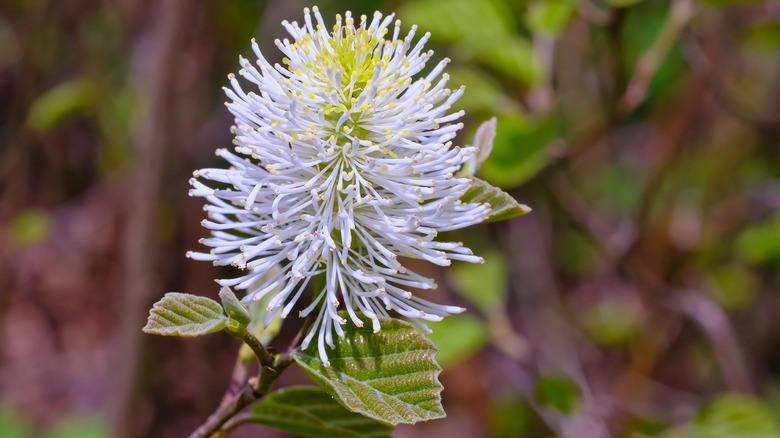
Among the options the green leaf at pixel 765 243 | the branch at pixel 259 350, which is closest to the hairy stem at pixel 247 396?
the branch at pixel 259 350

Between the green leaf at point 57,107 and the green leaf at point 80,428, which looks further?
the green leaf at point 80,428

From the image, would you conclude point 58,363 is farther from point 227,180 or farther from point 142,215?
point 227,180

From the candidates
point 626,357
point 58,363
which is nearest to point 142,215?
point 58,363

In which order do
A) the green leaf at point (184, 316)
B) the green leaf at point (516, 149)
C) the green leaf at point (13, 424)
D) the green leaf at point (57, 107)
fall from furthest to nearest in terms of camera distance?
the green leaf at point (13, 424) → the green leaf at point (57, 107) → the green leaf at point (516, 149) → the green leaf at point (184, 316)

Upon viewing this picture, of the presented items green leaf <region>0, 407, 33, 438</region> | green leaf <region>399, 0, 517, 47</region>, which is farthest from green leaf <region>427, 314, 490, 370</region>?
green leaf <region>0, 407, 33, 438</region>

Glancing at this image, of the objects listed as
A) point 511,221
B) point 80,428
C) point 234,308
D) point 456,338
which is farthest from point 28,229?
point 511,221

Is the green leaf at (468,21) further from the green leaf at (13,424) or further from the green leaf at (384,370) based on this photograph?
the green leaf at (13,424)

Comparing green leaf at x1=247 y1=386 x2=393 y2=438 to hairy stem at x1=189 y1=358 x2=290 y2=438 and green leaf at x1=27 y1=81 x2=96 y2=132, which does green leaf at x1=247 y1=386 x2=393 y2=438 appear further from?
green leaf at x1=27 y1=81 x2=96 y2=132
